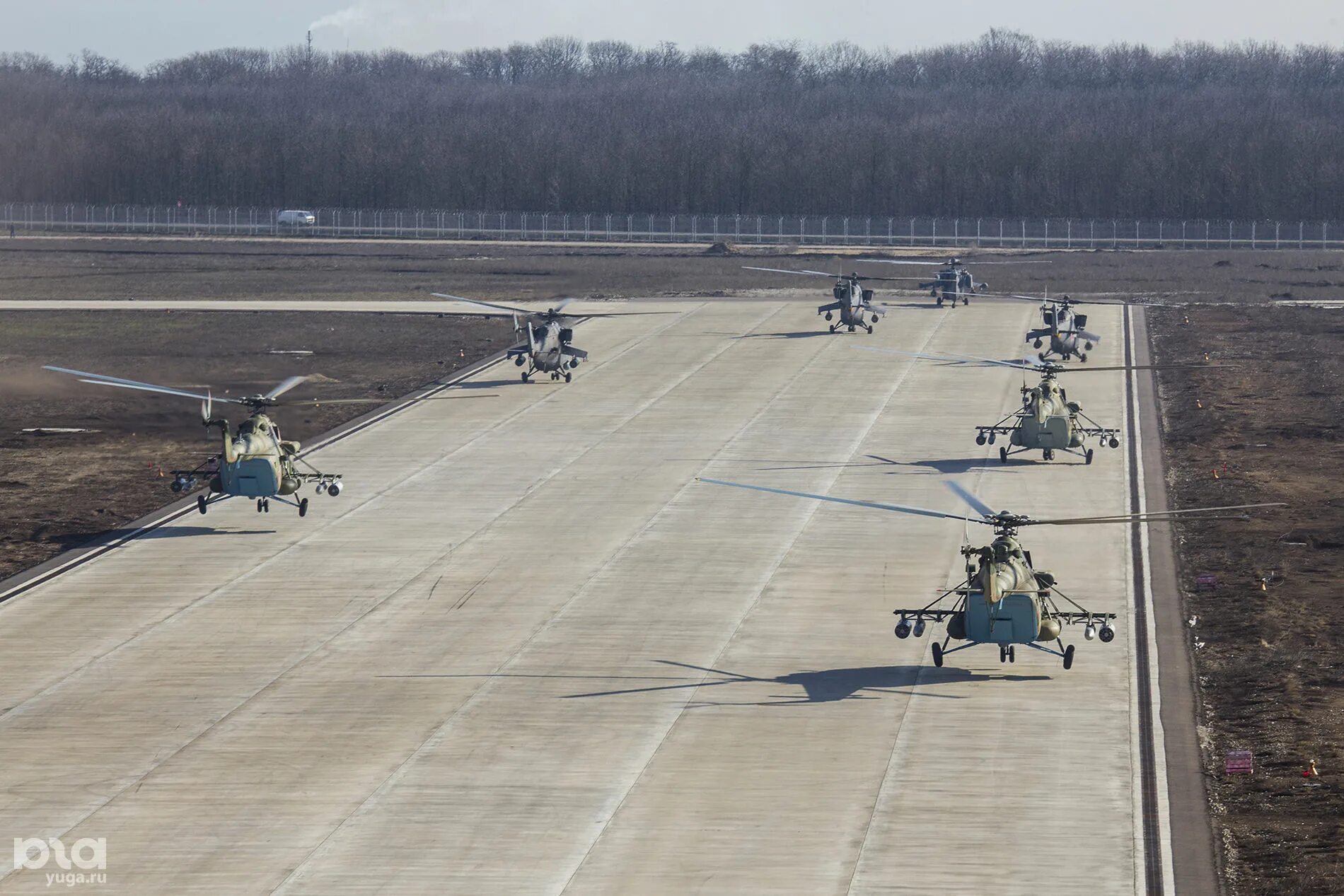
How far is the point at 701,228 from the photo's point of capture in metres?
Result: 178

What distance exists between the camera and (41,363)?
81.1m

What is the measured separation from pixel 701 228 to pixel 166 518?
130714 millimetres

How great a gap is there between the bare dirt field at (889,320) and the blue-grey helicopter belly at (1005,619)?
11.8 ft

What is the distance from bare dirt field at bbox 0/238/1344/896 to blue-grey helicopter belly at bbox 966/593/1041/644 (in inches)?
141

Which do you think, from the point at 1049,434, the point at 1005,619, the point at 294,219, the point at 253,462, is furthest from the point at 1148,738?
the point at 294,219

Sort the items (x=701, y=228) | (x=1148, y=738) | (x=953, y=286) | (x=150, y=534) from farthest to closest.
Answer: (x=701, y=228) → (x=953, y=286) → (x=150, y=534) → (x=1148, y=738)

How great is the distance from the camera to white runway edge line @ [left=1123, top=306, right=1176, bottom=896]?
2623 centimetres

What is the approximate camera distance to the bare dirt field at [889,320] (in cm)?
3269

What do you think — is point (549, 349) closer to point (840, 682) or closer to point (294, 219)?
point (840, 682)

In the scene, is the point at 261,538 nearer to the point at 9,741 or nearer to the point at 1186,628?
the point at 9,741

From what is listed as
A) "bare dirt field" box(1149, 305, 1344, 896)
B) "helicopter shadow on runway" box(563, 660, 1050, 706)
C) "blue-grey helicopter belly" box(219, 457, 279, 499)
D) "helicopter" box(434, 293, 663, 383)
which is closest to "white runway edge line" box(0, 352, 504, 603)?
"helicopter" box(434, 293, 663, 383)

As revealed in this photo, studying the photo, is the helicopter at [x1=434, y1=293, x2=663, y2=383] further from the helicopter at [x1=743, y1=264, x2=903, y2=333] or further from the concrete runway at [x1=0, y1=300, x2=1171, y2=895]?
the helicopter at [x1=743, y1=264, x2=903, y2=333]

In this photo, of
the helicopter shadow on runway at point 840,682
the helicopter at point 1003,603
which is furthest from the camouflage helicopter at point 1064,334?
the helicopter at point 1003,603

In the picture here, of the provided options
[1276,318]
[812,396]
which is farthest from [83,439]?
[1276,318]
